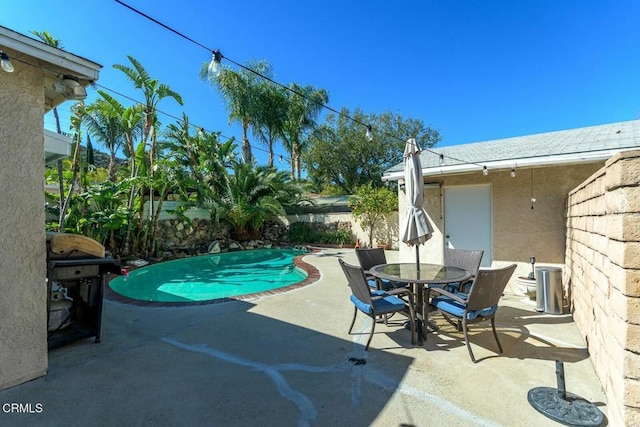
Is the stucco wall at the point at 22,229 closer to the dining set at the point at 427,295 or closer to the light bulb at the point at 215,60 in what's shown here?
the light bulb at the point at 215,60

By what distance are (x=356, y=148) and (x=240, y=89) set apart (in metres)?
11.4

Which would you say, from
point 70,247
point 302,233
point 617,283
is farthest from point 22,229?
point 302,233

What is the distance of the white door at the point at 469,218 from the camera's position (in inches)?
328

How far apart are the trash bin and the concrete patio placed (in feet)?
0.97

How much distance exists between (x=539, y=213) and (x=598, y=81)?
657 inches

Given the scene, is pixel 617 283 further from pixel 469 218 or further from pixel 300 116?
pixel 300 116

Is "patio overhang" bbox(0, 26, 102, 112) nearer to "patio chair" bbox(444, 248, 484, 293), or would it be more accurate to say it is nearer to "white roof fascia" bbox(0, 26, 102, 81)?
"white roof fascia" bbox(0, 26, 102, 81)

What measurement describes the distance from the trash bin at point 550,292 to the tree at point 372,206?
10.7 metres

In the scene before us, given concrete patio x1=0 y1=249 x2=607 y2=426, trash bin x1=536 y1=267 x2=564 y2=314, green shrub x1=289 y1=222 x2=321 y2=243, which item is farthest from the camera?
green shrub x1=289 y1=222 x2=321 y2=243

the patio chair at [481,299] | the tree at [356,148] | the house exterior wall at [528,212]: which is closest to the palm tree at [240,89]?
the tree at [356,148]

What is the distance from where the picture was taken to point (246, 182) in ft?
59.3

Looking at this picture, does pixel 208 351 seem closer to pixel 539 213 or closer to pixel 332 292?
pixel 332 292

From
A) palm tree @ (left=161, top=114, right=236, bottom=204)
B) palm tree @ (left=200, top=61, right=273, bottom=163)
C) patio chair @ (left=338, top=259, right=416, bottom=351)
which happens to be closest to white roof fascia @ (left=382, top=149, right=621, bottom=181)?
patio chair @ (left=338, top=259, right=416, bottom=351)

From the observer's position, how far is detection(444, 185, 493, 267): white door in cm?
832
